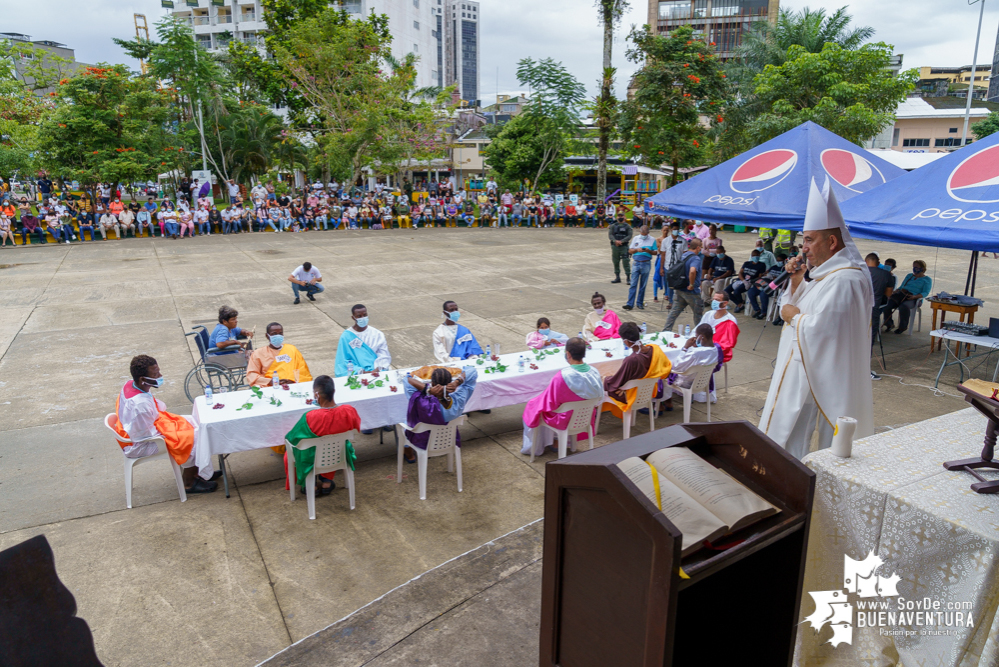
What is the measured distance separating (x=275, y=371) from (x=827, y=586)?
219 inches

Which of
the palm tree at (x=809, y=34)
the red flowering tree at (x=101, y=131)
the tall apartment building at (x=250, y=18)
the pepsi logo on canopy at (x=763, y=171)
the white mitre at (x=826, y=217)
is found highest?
the tall apartment building at (x=250, y=18)

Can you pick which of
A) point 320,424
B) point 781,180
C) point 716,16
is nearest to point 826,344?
point 320,424

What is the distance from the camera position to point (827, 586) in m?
2.65

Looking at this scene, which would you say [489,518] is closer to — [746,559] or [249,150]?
[746,559]

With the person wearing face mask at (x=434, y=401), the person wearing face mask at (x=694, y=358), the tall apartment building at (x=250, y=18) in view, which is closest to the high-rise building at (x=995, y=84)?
the person wearing face mask at (x=694, y=358)

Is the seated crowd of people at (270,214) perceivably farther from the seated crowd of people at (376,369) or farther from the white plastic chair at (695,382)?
the white plastic chair at (695,382)

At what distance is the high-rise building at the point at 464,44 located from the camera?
504 feet

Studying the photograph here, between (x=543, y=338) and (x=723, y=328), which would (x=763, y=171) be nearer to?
(x=723, y=328)

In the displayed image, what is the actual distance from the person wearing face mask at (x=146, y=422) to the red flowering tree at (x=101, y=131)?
23.1 meters

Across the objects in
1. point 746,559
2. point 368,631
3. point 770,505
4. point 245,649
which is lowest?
point 245,649

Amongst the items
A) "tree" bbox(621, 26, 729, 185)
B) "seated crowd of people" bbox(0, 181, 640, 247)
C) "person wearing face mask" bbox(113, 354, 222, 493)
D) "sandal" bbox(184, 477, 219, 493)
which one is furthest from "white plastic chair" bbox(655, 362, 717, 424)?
"seated crowd of people" bbox(0, 181, 640, 247)

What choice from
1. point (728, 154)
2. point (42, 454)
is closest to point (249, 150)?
point (728, 154)

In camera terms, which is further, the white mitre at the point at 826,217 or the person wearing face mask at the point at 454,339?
the person wearing face mask at the point at 454,339
